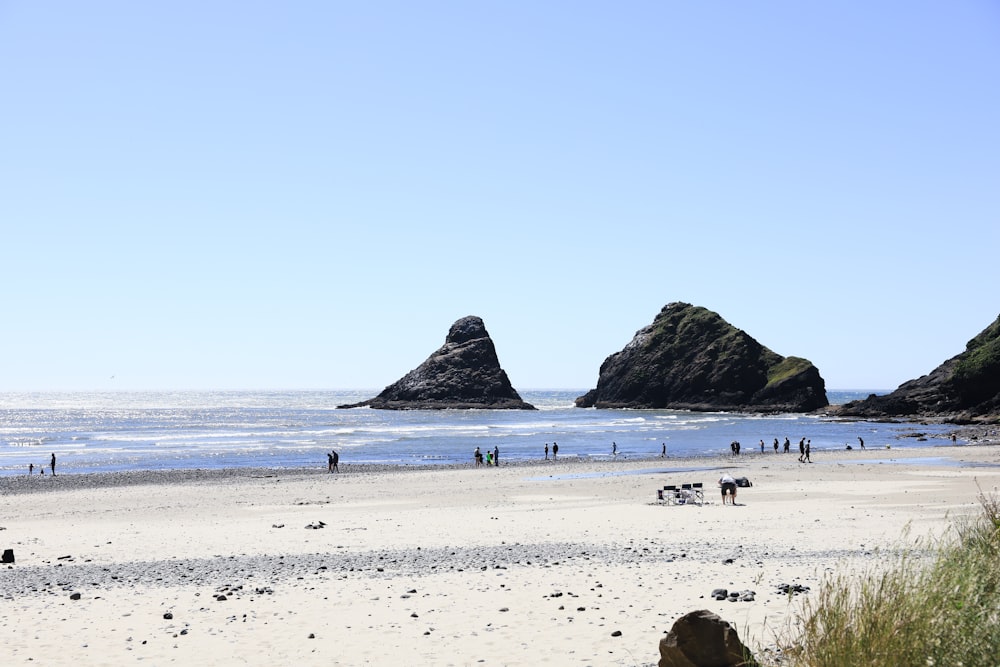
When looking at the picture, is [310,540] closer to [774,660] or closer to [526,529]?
[526,529]

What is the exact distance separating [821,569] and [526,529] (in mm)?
9358

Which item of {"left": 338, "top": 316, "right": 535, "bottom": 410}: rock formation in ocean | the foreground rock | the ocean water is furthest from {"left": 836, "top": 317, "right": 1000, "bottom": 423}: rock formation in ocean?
the foreground rock

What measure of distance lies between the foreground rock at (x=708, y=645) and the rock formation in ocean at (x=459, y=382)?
14913 centimetres

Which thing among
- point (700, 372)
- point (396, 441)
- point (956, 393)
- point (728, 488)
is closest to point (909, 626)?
point (728, 488)

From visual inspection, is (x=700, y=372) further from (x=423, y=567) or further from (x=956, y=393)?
(x=423, y=567)

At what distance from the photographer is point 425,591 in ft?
42.8

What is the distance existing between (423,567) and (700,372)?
144 m

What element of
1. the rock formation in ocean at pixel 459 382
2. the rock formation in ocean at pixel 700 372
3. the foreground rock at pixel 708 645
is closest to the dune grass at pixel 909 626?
the foreground rock at pixel 708 645

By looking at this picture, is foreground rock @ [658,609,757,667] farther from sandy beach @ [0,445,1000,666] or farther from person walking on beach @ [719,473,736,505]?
person walking on beach @ [719,473,736,505]

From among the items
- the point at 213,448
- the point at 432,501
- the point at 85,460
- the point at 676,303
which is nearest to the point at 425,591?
the point at 432,501

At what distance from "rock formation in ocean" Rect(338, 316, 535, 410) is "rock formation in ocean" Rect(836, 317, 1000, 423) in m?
66.1

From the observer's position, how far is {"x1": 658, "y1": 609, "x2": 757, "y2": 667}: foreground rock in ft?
24.5

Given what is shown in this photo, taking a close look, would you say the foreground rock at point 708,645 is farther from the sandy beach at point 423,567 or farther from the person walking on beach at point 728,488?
the person walking on beach at point 728,488

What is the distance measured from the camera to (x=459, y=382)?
165 metres
